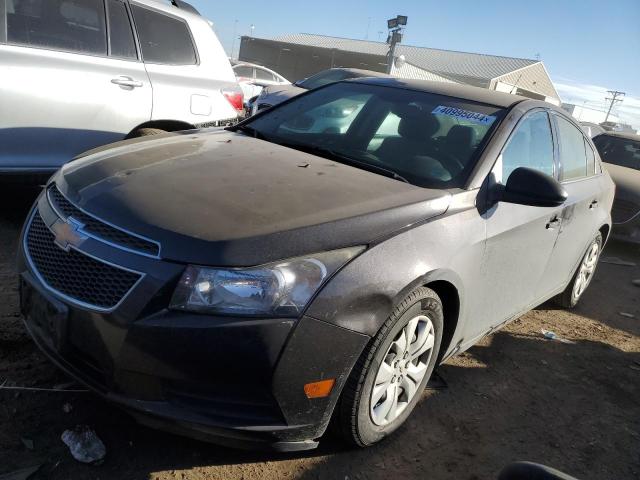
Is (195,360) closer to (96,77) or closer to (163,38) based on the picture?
(96,77)

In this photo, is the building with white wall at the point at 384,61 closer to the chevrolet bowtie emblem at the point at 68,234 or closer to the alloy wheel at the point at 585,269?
the alloy wheel at the point at 585,269

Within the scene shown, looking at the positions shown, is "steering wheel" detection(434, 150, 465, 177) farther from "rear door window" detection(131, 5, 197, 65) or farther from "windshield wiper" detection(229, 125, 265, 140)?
"rear door window" detection(131, 5, 197, 65)

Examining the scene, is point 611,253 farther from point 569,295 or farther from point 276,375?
point 276,375

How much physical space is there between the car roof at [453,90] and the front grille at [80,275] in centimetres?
235

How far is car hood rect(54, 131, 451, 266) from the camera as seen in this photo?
6.68 feet

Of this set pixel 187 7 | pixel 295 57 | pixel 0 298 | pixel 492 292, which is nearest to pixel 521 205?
pixel 492 292

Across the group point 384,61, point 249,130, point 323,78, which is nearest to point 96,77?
point 249,130

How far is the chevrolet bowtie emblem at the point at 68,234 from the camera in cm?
216

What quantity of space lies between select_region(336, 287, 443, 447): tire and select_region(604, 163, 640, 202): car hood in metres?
6.51

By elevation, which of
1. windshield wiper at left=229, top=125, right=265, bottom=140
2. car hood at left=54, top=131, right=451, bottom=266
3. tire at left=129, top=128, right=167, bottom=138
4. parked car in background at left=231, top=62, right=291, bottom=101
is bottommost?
parked car in background at left=231, top=62, right=291, bottom=101

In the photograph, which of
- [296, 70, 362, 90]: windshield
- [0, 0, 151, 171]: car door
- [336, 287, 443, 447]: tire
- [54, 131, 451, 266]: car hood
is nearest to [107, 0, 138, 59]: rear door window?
[0, 0, 151, 171]: car door

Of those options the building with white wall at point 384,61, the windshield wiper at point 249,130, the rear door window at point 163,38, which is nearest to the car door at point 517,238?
the windshield wiper at point 249,130

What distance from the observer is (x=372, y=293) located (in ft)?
7.16

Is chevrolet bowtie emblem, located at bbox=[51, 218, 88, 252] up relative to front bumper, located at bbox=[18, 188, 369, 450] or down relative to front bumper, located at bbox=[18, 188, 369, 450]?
up
